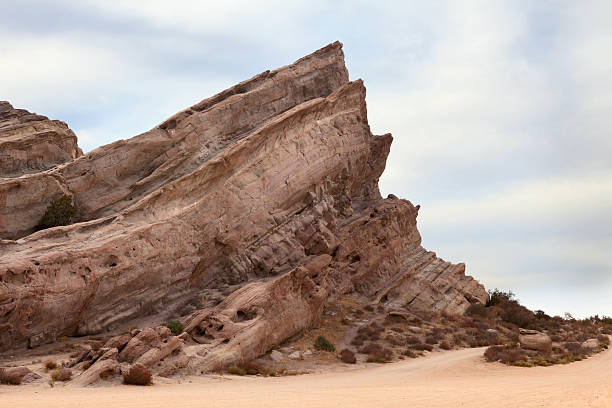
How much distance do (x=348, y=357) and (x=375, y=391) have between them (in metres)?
11.1

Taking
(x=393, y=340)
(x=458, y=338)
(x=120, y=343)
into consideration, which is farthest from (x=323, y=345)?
(x=120, y=343)

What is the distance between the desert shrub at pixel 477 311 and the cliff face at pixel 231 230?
0.56 meters

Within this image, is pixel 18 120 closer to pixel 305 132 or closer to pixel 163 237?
pixel 163 237

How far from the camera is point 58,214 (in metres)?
32.9

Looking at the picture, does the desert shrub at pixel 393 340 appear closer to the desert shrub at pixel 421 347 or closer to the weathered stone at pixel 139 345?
the desert shrub at pixel 421 347

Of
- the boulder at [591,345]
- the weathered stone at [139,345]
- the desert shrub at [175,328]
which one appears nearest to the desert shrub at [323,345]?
the desert shrub at [175,328]

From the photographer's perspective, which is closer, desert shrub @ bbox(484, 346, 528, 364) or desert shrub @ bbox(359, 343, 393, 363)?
desert shrub @ bbox(484, 346, 528, 364)

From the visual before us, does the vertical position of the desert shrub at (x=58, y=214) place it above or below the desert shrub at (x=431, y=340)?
above

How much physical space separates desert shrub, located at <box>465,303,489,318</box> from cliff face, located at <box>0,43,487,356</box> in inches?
21.9

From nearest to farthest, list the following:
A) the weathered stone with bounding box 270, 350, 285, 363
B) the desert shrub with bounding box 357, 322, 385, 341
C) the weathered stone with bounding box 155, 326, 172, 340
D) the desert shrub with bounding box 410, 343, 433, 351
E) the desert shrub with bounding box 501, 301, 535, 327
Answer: the weathered stone with bounding box 155, 326, 172, 340
the weathered stone with bounding box 270, 350, 285, 363
the desert shrub with bounding box 410, 343, 433, 351
the desert shrub with bounding box 357, 322, 385, 341
the desert shrub with bounding box 501, 301, 535, 327

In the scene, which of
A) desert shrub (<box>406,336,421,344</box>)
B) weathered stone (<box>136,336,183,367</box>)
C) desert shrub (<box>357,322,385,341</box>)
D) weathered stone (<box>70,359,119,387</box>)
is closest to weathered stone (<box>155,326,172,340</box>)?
weathered stone (<box>136,336,183,367</box>)

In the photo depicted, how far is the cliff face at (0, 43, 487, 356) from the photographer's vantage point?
27812 mm

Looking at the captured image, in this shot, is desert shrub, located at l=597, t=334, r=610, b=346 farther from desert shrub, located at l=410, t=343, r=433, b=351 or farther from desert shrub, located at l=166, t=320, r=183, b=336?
desert shrub, located at l=166, t=320, r=183, b=336

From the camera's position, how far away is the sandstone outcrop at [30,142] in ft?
119
